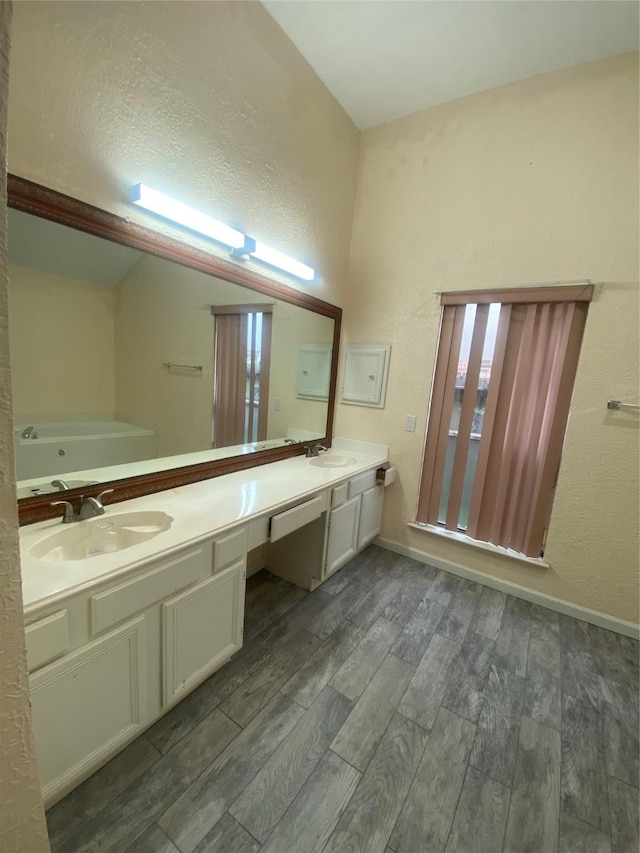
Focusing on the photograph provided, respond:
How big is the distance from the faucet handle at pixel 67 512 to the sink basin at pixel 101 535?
3cm

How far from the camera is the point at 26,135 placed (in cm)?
108

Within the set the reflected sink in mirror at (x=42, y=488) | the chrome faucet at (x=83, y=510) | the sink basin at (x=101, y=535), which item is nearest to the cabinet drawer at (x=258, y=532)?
the sink basin at (x=101, y=535)

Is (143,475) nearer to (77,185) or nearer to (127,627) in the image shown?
(127,627)

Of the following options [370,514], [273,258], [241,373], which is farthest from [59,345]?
[370,514]

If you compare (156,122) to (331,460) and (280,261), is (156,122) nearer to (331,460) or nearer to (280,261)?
Answer: (280,261)

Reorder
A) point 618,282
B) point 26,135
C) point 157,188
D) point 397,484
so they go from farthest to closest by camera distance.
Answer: point 397,484
point 618,282
point 157,188
point 26,135

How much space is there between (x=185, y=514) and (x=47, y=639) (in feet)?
1.88

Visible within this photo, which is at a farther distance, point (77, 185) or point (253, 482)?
point (253, 482)

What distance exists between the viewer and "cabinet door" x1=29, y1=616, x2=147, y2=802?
93 cm

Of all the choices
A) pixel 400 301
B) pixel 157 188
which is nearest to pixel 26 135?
pixel 157 188

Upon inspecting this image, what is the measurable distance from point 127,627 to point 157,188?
1669mm

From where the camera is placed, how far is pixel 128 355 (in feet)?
4.98

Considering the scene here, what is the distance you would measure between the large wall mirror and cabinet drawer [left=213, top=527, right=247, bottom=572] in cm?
49

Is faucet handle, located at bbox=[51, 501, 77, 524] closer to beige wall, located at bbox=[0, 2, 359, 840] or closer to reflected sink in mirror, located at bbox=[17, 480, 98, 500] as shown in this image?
reflected sink in mirror, located at bbox=[17, 480, 98, 500]
